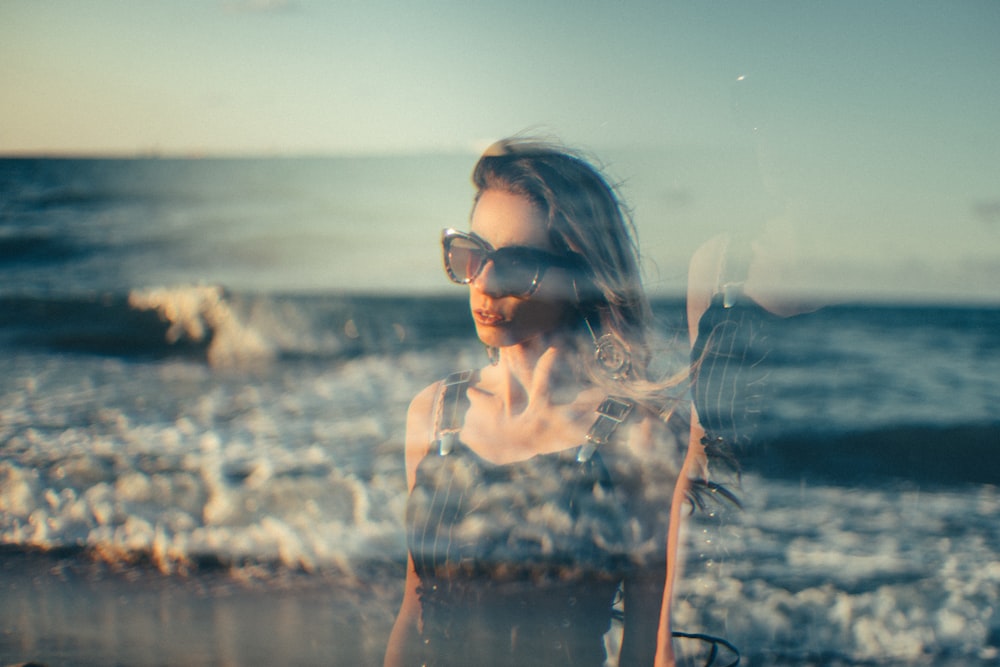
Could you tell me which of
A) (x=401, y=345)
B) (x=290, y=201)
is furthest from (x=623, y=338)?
(x=401, y=345)

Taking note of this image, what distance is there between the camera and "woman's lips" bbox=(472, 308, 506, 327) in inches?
40.2

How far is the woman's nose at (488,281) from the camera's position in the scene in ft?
3.27

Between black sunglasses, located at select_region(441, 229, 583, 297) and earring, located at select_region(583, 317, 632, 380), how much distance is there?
0.11 metres

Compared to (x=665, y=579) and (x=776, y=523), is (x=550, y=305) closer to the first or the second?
(x=665, y=579)

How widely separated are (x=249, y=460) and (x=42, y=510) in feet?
1.19

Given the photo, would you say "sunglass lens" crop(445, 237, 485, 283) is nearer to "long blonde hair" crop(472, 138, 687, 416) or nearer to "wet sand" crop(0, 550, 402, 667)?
"long blonde hair" crop(472, 138, 687, 416)

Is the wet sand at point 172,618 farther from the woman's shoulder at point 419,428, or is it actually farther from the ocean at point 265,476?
the woman's shoulder at point 419,428

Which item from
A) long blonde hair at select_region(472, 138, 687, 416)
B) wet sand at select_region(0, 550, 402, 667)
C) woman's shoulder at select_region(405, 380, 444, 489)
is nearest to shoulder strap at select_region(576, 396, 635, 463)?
long blonde hair at select_region(472, 138, 687, 416)

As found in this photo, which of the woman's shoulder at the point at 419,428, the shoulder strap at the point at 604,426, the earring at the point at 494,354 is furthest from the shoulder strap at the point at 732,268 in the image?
the woman's shoulder at the point at 419,428

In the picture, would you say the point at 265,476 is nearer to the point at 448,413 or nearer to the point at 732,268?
the point at 448,413

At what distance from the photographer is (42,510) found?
1.39 m

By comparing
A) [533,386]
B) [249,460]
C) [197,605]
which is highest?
[533,386]

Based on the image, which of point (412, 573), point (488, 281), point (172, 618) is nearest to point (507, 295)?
point (488, 281)

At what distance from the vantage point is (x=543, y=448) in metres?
1.10
